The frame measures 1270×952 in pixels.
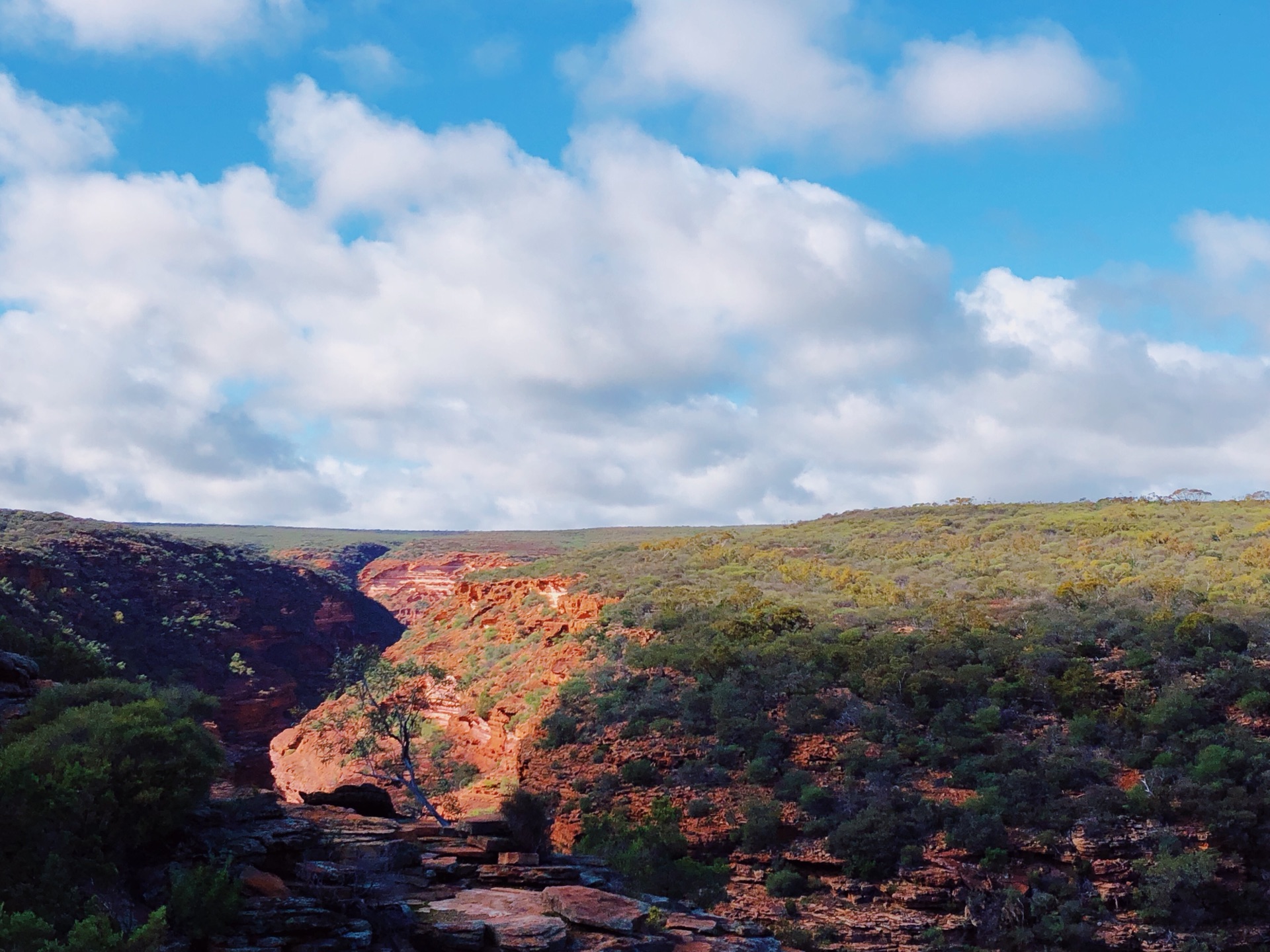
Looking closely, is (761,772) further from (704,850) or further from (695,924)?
(695,924)

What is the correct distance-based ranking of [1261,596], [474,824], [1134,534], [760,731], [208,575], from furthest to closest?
[208,575]
[1134,534]
[1261,596]
[760,731]
[474,824]

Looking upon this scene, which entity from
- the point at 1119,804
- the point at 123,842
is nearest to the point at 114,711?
the point at 123,842

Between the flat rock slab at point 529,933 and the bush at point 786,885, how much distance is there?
991 centimetres

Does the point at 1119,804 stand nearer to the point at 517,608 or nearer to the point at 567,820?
the point at 567,820

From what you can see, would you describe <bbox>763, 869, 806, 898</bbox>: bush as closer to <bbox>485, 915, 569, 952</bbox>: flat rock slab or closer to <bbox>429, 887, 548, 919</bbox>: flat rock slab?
<bbox>429, 887, 548, 919</bbox>: flat rock slab

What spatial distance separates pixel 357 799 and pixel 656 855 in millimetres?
7741

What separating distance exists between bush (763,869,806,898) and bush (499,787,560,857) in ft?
19.3

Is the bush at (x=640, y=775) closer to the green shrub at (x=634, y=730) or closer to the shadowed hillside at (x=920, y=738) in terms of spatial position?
the shadowed hillside at (x=920, y=738)

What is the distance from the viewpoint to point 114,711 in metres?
16.5

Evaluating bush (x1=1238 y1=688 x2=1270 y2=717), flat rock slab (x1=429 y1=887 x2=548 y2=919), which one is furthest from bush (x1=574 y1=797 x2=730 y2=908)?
bush (x1=1238 y1=688 x2=1270 y2=717)

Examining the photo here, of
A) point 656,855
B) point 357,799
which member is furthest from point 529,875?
point 656,855

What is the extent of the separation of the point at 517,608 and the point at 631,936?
103 ft

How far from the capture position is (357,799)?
20.4 m

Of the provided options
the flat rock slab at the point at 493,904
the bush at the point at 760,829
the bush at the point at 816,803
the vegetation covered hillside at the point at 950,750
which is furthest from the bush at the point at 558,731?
the flat rock slab at the point at 493,904
